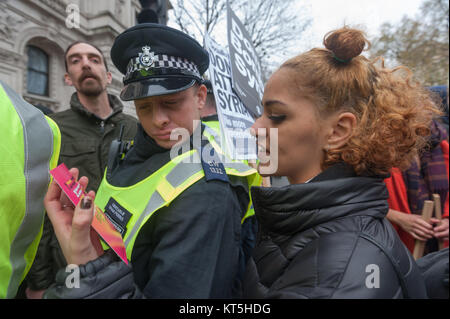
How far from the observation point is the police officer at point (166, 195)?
940 millimetres

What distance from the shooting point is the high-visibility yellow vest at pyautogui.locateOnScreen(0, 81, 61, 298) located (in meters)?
0.79

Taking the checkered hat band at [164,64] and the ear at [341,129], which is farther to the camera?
the checkered hat band at [164,64]

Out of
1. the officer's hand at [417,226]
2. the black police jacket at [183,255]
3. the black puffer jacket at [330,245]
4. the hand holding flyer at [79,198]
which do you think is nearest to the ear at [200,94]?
the black police jacket at [183,255]

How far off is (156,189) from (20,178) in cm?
45

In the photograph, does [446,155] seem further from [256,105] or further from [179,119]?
[179,119]

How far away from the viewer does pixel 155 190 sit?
1.12m

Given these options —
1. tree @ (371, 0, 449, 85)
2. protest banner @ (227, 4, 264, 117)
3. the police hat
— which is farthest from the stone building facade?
tree @ (371, 0, 449, 85)

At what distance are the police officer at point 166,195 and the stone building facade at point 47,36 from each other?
3.32m

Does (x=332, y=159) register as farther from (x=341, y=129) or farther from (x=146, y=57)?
(x=146, y=57)

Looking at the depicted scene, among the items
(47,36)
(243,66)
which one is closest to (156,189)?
(243,66)

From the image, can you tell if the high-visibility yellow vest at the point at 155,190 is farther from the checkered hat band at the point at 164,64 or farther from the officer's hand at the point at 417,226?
the officer's hand at the point at 417,226

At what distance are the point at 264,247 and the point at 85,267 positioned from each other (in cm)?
63

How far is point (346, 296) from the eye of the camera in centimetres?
72

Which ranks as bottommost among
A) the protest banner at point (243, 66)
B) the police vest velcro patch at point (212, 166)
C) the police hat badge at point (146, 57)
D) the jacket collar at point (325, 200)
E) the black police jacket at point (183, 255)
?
the black police jacket at point (183, 255)
